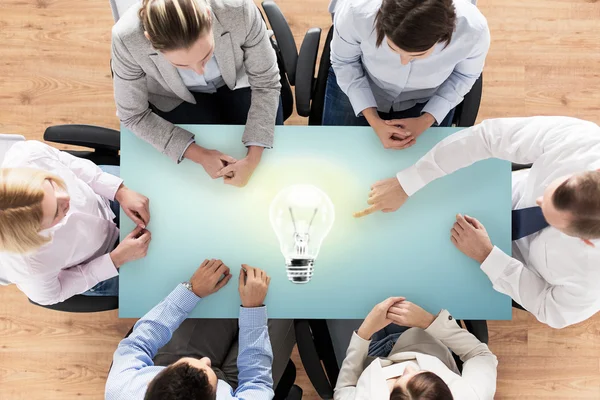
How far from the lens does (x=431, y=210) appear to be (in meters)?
1.51

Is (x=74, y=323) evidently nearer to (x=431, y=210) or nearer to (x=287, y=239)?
(x=287, y=239)

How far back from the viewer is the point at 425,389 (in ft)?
4.51

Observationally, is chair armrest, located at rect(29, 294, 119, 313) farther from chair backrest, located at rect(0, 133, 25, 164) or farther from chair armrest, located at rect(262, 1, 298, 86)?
chair armrest, located at rect(262, 1, 298, 86)

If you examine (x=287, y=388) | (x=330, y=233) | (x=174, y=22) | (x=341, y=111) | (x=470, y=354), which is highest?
(x=174, y=22)

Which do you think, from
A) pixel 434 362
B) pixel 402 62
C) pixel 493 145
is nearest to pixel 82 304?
pixel 434 362

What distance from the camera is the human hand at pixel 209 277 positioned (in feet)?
4.81

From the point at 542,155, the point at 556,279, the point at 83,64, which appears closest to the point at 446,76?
the point at 542,155

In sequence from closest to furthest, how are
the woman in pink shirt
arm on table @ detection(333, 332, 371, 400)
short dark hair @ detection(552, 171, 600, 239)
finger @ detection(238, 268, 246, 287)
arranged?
short dark hair @ detection(552, 171, 600, 239)
the woman in pink shirt
finger @ detection(238, 268, 246, 287)
arm on table @ detection(333, 332, 371, 400)

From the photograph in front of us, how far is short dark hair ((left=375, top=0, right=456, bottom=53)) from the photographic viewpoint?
1.16 metres

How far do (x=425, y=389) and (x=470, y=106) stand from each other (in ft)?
3.07

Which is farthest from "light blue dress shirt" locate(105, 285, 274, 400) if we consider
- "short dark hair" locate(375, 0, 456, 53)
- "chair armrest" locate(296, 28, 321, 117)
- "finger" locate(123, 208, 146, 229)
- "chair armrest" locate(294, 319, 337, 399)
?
"short dark hair" locate(375, 0, 456, 53)

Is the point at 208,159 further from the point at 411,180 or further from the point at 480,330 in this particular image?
the point at 480,330

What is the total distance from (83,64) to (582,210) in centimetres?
214

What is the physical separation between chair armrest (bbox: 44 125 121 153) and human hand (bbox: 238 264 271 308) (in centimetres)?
64
